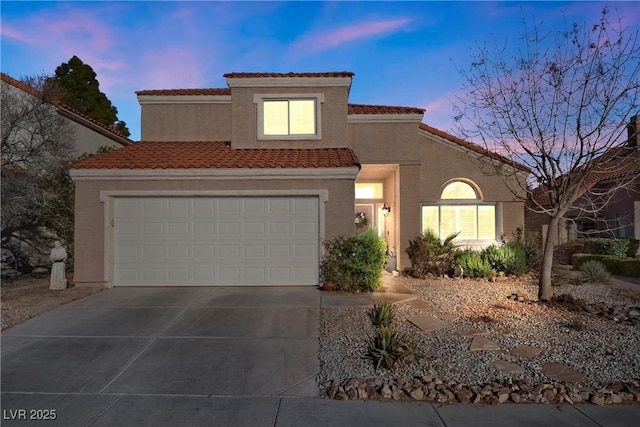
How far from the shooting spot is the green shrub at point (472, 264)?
38.5 feet

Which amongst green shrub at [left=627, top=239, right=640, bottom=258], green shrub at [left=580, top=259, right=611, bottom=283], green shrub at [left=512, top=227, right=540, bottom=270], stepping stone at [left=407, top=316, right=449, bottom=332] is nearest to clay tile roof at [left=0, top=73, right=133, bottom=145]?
stepping stone at [left=407, top=316, right=449, bottom=332]

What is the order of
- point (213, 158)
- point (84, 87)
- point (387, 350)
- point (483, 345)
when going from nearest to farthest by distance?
1. point (387, 350)
2. point (483, 345)
3. point (213, 158)
4. point (84, 87)

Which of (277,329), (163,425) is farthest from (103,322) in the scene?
(163,425)

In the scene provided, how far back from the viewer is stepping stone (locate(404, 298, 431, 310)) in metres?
8.03

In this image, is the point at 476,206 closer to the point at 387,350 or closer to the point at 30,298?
the point at 387,350

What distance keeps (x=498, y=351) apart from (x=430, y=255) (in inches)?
254

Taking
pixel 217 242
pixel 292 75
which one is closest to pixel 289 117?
pixel 292 75

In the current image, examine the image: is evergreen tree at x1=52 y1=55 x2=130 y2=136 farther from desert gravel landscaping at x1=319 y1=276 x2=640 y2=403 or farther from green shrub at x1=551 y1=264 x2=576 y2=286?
green shrub at x1=551 y1=264 x2=576 y2=286

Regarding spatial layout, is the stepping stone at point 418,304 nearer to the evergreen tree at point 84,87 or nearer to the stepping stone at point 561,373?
the stepping stone at point 561,373

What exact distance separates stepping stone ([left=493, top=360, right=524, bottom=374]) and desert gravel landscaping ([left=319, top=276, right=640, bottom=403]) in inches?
0.5

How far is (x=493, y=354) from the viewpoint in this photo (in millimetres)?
5621

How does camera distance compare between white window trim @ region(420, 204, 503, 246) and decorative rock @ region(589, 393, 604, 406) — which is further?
white window trim @ region(420, 204, 503, 246)

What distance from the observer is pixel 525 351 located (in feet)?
18.7

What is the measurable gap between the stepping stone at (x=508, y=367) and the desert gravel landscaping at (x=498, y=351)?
0.04ft
